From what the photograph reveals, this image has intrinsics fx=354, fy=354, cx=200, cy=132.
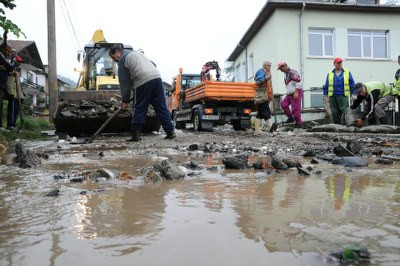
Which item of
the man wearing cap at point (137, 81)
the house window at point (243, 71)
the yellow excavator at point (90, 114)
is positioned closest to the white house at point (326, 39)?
the house window at point (243, 71)

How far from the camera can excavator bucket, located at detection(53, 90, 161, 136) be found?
25.1 ft

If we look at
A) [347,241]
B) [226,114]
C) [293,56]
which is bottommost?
[347,241]

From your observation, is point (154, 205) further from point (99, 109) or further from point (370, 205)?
point (99, 109)

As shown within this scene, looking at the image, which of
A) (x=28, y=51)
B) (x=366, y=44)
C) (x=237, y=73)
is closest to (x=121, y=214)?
(x=366, y=44)

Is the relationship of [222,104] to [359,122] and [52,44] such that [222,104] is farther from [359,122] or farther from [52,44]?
[52,44]

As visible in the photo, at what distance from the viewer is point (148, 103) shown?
632 centimetres

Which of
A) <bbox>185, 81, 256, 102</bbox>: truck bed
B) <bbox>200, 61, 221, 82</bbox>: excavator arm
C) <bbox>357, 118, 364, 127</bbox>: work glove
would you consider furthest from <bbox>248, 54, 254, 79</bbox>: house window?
<bbox>357, 118, 364, 127</bbox>: work glove

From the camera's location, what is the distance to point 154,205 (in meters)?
1.75

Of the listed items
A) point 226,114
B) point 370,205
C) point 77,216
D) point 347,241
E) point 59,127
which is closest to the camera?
point 347,241

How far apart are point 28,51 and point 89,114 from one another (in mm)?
38099

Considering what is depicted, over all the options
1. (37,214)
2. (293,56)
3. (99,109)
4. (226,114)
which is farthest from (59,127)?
(293,56)

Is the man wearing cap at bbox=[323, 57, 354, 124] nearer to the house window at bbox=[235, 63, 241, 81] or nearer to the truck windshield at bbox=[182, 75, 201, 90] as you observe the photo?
the truck windshield at bbox=[182, 75, 201, 90]

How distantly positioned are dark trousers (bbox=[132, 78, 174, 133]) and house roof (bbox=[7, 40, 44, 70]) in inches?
1407

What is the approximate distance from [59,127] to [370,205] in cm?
720
